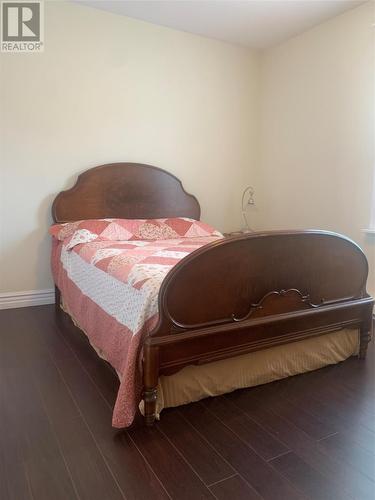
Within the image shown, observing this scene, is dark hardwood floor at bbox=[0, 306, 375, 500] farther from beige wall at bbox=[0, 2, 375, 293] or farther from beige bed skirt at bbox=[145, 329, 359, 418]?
beige wall at bbox=[0, 2, 375, 293]

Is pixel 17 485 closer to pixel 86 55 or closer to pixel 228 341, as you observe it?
pixel 228 341

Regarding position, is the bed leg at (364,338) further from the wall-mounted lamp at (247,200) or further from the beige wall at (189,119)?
the wall-mounted lamp at (247,200)

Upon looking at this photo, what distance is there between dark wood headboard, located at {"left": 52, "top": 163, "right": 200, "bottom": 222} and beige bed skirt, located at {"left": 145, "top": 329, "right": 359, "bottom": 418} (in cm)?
195

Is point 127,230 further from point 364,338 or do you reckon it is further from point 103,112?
point 364,338

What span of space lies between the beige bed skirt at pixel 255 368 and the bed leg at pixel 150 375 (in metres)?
0.06

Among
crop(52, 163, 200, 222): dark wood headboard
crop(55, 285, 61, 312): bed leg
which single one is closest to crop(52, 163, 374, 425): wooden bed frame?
crop(55, 285, 61, 312): bed leg

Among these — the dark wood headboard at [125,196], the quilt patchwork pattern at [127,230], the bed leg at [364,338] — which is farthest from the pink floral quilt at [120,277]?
the bed leg at [364,338]

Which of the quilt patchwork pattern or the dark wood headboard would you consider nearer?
the quilt patchwork pattern

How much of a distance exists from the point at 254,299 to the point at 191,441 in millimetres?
706

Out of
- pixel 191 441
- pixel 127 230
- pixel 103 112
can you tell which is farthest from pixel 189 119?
pixel 191 441

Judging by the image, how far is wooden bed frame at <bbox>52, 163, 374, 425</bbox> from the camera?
1648 millimetres

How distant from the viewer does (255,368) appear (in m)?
2.00

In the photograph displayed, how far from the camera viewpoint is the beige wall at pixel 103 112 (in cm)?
311

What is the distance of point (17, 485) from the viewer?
1321mm
